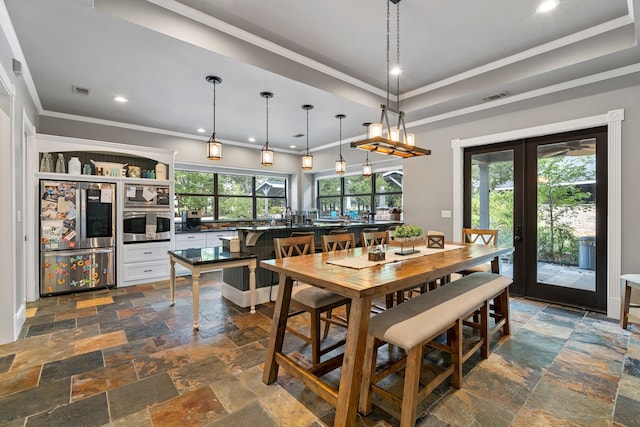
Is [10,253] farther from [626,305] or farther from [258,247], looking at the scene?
[626,305]

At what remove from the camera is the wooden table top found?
1646mm

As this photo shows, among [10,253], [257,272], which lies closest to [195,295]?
[257,272]

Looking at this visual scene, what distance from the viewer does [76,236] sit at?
436 centimetres

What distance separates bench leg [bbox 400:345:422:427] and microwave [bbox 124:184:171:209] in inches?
189

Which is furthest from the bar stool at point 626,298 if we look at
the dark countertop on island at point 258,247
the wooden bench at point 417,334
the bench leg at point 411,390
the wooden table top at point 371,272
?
the dark countertop on island at point 258,247

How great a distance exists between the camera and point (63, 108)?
4441mm

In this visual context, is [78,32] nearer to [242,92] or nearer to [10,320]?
[242,92]

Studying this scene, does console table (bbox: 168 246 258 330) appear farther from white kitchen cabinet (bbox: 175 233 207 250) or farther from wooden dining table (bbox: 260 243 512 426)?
white kitchen cabinet (bbox: 175 233 207 250)

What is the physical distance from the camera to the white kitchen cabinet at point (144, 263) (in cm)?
475

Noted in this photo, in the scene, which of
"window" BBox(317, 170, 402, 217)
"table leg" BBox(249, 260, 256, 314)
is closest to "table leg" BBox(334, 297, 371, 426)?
"table leg" BBox(249, 260, 256, 314)

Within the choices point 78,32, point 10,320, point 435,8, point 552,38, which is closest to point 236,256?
point 10,320

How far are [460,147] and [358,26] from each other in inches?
100

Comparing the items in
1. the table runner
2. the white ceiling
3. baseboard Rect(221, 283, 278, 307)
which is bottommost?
baseboard Rect(221, 283, 278, 307)

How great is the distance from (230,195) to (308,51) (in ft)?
14.6
